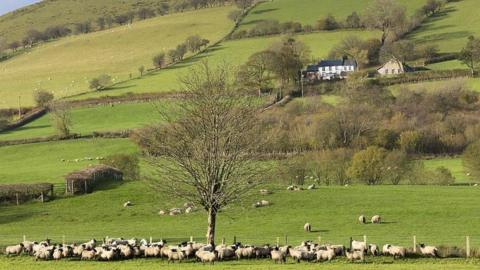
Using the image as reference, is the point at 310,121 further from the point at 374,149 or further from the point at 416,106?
the point at 374,149

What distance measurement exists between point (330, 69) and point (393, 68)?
1579 centimetres

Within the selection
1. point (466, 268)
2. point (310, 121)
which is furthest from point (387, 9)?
point (466, 268)

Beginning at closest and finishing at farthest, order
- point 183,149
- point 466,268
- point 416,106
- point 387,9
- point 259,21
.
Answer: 1. point 466,268
2. point 183,149
3. point 416,106
4. point 387,9
5. point 259,21

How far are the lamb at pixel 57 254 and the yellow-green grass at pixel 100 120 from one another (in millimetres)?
73554

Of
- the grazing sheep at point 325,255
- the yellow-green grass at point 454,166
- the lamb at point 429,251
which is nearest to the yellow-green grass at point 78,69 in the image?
the yellow-green grass at point 454,166

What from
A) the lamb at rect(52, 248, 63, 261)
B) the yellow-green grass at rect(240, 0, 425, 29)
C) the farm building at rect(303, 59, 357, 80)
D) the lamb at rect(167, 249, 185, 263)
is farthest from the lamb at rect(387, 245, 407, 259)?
the yellow-green grass at rect(240, 0, 425, 29)

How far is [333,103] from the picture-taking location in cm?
11975

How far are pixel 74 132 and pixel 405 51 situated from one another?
63866mm

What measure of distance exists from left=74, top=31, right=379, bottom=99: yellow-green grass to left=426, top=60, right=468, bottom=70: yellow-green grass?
26.1m

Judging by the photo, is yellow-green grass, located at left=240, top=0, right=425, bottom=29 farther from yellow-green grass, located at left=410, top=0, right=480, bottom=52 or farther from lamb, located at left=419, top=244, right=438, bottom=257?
lamb, located at left=419, top=244, right=438, bottom=257

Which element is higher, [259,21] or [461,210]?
[259,21]

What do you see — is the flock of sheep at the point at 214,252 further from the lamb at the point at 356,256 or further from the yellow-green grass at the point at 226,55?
the yellow-green grass at the point at 226,55

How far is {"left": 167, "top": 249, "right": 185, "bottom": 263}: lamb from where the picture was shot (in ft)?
132

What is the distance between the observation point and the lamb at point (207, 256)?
39406 mm
